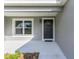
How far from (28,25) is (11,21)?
164cm

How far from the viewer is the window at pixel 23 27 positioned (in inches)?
578

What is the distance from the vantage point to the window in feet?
48.1

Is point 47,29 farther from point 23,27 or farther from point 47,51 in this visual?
point 47,51

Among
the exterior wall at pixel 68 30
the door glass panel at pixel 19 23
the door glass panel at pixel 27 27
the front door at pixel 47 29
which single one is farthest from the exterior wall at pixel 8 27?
the exterior wall at pixel 68 30

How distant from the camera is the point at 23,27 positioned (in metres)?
14.8

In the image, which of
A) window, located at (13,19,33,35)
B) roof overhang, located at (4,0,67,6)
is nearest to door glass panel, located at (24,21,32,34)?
window, located at (13,19,33,35)

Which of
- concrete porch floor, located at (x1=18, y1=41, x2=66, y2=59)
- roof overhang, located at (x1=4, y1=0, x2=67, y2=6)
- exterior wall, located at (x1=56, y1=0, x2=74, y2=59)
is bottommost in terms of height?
concrete porch floor, located at (x1=18, y1=41, x2=66, y2=59)

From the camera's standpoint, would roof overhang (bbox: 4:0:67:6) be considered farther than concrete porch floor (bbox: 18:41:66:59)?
Yes

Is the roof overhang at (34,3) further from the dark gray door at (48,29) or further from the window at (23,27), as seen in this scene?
the window at (23,27)

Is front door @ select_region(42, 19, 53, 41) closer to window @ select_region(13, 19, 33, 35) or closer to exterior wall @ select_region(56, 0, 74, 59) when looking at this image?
window @ select_region(13, 19, 33, 35)

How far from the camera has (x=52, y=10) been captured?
34.9ft

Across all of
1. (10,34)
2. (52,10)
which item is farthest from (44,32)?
(52,10)
